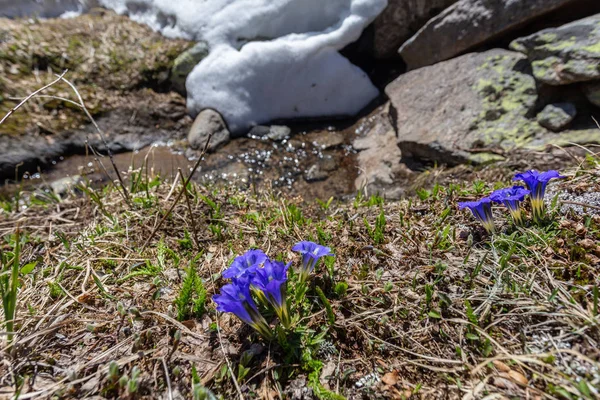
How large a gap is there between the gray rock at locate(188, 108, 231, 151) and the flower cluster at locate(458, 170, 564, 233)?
4345 millimetres

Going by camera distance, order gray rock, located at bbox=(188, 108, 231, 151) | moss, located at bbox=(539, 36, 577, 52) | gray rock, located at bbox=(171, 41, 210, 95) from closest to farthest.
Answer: moss, located at bbox=(539, 36, 577, 52), gray rock, located at bbox=(188, 108, 231, 151), gray rock, located at bbox=(171, 41, 210, 95)

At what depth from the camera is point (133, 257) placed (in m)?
2.57

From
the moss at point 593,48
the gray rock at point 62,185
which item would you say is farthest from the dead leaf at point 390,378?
the gray rock at point 62,185

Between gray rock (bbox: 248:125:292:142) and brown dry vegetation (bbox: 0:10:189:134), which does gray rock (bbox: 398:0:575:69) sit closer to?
gray rock (bbox: 248:125:292:142)

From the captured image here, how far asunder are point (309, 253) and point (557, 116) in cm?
347

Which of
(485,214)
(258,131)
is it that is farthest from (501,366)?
(258,131)

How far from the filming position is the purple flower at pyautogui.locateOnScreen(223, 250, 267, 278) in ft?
5.93

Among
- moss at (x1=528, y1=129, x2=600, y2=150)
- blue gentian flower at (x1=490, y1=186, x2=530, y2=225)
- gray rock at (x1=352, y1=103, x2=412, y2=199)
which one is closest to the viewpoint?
blue gentian flower at (x1=490, y1=186, x2=530, y2=225)

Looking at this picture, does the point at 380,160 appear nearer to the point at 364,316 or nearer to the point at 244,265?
the point at 364,316

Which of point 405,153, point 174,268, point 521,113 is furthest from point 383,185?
point 174,268

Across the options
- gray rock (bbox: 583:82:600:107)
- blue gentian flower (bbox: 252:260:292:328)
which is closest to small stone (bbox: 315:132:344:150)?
gray rock (bbox: 583:82:600:107)

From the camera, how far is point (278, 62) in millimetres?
6234

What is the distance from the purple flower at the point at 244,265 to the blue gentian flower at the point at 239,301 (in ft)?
0.16

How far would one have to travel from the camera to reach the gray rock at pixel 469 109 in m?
4.20
